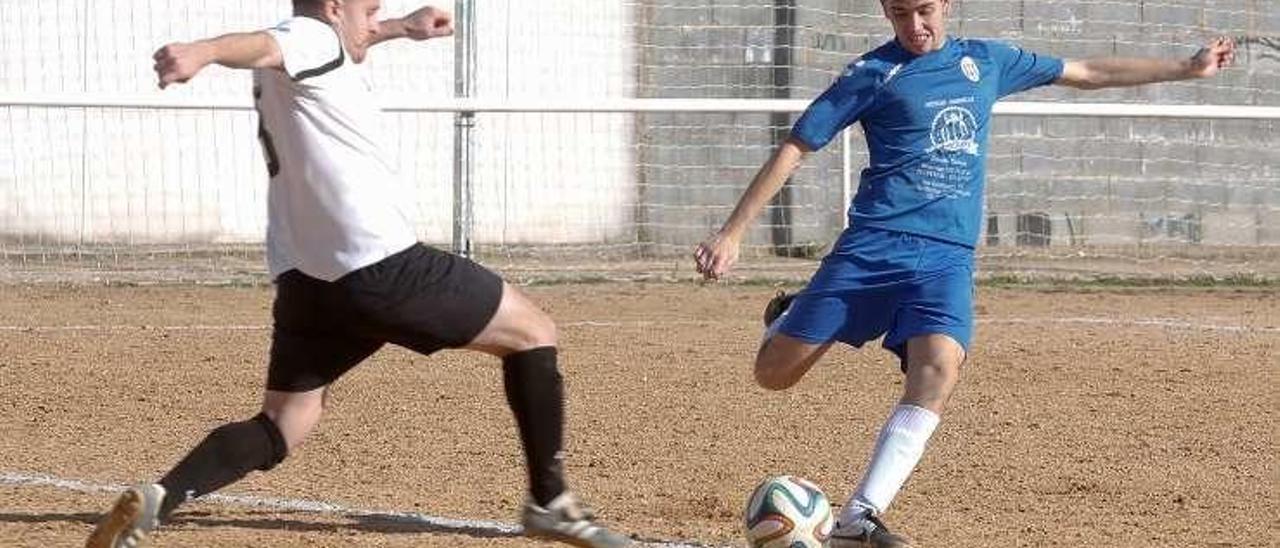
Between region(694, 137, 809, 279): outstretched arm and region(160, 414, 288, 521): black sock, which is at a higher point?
region(694, 137, 809, 279): outstretched arm

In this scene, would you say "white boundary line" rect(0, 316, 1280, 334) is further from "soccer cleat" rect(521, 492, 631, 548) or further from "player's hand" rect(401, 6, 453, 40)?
"soccer cleat" rect(521, 492, 631, 548)

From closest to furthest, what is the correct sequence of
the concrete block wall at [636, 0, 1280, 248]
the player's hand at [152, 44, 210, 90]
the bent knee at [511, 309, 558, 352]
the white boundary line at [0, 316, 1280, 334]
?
the player's hand at [152, 44, 210, 90]
the bent knee at [511, 309, 558, 352]
the white boundary line at [0, 316, 1280, 334]
the concrete block wall at [636, 0, 1280, 248]

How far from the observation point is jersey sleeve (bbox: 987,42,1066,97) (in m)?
6.77

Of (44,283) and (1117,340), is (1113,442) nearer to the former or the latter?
(1117,340)

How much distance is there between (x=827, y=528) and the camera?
6215mm

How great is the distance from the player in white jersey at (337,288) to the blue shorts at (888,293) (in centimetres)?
86

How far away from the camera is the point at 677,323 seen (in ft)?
42.4

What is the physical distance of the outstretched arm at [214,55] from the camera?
5203 mm

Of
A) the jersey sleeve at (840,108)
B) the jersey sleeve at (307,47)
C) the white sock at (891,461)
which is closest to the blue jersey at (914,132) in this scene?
the jersey sleeve at (840,108)

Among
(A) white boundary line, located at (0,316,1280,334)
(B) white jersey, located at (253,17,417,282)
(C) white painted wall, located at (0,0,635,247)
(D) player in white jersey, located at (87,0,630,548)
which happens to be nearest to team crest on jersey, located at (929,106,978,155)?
(D) player in white jersey, located at (87,0,630,548)

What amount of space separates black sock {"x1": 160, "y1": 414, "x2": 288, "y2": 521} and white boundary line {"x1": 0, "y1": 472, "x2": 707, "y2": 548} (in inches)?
32.1

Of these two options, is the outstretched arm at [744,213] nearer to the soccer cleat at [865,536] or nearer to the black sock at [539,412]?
the black sock at [539,412]

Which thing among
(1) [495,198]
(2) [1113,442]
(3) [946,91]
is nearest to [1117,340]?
(2) [1113,442]

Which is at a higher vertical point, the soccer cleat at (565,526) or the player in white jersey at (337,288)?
the player in white jersey at (337,288)
